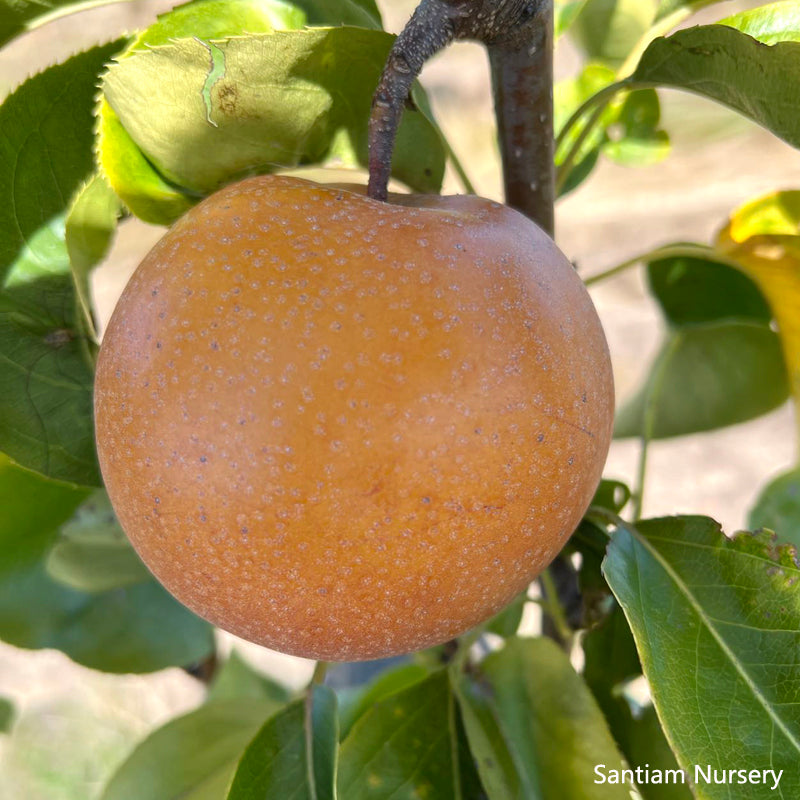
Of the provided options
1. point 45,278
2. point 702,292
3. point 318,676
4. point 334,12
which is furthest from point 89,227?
point 702,292

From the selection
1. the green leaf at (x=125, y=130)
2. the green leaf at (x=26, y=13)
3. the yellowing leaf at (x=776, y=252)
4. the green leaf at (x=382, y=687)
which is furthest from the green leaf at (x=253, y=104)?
the green leaf at (x=382, y=687)

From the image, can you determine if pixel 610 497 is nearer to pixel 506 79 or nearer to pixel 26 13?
pixel 506 79

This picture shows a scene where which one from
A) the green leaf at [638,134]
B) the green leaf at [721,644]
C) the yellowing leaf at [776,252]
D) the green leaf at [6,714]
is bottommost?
the green leaf at [6,714]

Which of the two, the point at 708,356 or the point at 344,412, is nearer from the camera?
the point at 344,412

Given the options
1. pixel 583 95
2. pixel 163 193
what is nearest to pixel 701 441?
pixel 583 95

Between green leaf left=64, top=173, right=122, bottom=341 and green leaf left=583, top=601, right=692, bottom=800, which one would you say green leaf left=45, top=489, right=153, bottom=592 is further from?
green leaf left=583, top=601, right=692, bottom=800

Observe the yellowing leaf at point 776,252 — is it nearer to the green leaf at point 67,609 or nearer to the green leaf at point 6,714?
the green leaf at point 67,609
